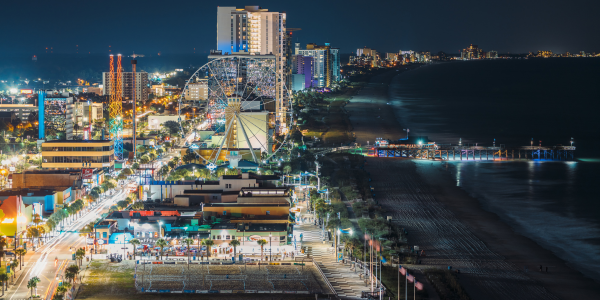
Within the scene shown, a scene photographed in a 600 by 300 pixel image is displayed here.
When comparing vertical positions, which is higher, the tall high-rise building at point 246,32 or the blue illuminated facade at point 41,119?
the tall high-rise building at point 246,32

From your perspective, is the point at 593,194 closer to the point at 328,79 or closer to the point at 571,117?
the point at 571,117

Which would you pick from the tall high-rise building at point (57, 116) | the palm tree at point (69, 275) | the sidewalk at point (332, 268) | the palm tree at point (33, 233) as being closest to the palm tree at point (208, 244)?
the sidewalk at point (332, 268)

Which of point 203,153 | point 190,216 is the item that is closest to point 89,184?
point 203,153

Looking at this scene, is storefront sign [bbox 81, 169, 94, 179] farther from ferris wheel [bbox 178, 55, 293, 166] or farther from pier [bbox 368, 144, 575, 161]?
pier [bbox 368, 144, 575, 161]

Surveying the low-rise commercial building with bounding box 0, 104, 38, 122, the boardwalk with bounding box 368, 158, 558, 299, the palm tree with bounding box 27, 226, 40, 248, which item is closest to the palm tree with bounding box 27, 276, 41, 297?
the palm tree with bounding box 27, 226, 40, 248

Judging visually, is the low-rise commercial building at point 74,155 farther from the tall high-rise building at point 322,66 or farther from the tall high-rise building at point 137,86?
the tall high-rise building at point 322,66

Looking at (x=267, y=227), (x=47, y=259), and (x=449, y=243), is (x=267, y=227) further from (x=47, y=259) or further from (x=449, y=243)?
(x=47, y=259)
